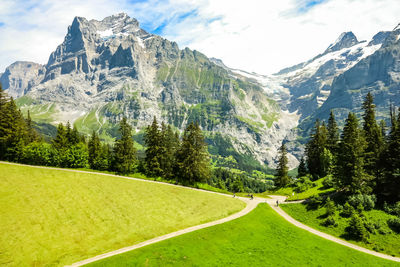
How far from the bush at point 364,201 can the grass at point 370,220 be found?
3.92ft

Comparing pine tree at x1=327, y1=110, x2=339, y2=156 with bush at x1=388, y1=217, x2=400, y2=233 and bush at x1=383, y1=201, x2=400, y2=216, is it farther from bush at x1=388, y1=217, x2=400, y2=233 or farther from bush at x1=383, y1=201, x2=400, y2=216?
bush at x1=388, y1=217, x2=400, y2=233

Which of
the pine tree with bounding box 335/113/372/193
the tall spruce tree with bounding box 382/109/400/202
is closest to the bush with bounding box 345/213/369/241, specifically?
the pine tree with bounding box 335/113/372/193

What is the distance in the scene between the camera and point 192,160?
72750mm

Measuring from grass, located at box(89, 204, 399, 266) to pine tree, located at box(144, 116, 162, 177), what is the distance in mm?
33216

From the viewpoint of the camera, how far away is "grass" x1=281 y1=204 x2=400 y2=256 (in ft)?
133

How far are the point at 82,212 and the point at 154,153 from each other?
30951 mm

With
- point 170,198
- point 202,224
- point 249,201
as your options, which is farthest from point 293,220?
point 170,198

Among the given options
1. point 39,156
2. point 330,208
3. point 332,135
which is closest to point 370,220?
point 330,208

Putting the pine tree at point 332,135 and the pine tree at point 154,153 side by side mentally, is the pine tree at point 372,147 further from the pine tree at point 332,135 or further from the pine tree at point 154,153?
the pine tree at point 154,153

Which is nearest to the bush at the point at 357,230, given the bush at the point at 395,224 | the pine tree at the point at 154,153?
the bush at the point at 395,224

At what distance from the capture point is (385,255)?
38.7m

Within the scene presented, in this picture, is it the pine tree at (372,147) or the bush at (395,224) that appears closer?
the bush at (395,224)

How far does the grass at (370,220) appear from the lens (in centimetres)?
4069

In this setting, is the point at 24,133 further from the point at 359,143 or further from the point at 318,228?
the point at 359,143
